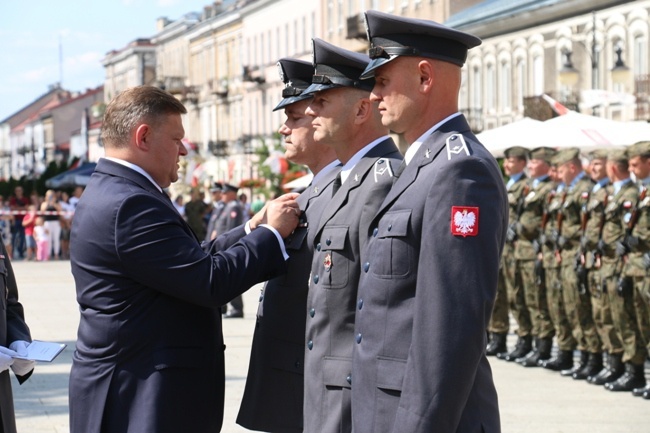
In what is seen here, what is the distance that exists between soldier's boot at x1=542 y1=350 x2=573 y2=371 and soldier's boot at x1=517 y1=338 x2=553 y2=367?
25 cm

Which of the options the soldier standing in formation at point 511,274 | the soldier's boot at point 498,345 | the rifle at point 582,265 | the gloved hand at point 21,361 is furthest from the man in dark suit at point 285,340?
the soldier's boot at point 498,345

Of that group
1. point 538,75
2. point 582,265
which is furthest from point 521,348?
point 538,75

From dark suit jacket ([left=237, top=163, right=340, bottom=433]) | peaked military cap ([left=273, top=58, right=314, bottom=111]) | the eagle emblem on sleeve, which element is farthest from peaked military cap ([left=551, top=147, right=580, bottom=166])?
the eagle emblem on sleeve

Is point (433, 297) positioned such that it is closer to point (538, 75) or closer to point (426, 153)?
point (426, 153)

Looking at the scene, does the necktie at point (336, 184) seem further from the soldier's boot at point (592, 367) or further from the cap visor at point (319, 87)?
the soldier's boot at point (592, 367)

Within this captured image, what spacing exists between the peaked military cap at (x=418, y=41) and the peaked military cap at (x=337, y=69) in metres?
0.91

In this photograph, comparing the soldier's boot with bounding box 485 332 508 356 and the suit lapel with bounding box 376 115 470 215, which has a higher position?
the suit lapel with bounding box 376 115 470 215

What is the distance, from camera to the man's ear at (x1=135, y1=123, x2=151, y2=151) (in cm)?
498

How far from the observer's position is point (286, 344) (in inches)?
208

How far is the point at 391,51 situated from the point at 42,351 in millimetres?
1948

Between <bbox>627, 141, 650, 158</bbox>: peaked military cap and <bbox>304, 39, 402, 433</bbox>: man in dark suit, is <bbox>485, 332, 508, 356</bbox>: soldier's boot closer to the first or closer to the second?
<bbox>627, 141, 650, 158</bbox>: peaked military cap

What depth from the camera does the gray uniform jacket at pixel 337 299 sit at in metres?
4.70

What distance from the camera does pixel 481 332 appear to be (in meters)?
3.90

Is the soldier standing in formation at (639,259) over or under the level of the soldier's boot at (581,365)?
over
